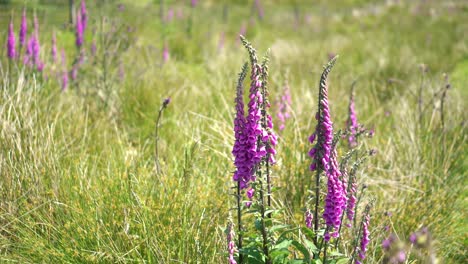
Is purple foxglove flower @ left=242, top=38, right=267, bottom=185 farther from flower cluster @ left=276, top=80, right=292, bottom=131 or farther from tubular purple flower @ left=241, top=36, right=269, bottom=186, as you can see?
flower cluster @ left=276, top=80, right=292, bottom=131

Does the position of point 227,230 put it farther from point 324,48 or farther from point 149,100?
point 324,48

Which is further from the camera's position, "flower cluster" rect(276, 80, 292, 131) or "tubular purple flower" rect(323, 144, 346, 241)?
"flower cluster" rect(276, 80, 292, 131)

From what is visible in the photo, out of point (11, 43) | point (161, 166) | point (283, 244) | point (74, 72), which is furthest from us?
point (74, 72)

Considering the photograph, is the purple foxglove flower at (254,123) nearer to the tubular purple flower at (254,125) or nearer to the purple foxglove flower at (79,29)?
the tubular purple flower at (254,125)

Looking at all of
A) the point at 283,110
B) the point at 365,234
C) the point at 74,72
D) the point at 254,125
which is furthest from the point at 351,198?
the point at 74,72

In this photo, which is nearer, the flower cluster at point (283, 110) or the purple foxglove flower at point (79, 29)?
the flower cluster at point (283, 110)

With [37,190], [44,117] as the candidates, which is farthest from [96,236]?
[44,117]

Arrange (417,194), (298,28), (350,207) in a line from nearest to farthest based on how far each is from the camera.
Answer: (350,207) < (417,194) < (298,28)

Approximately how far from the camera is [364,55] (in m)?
10.7

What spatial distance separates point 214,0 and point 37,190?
25424 mm

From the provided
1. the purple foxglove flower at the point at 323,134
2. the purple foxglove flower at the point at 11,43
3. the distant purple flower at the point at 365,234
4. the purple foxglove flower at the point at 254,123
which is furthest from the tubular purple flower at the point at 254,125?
the purple foxglove flower at the point at 11,43

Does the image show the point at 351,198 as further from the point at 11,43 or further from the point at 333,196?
the point at 11,43

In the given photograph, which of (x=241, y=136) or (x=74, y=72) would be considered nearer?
(x=241, y=136)

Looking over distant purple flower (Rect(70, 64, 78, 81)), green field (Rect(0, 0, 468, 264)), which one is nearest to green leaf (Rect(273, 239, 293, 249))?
green field (Rect(0, 0, 468, 264))
